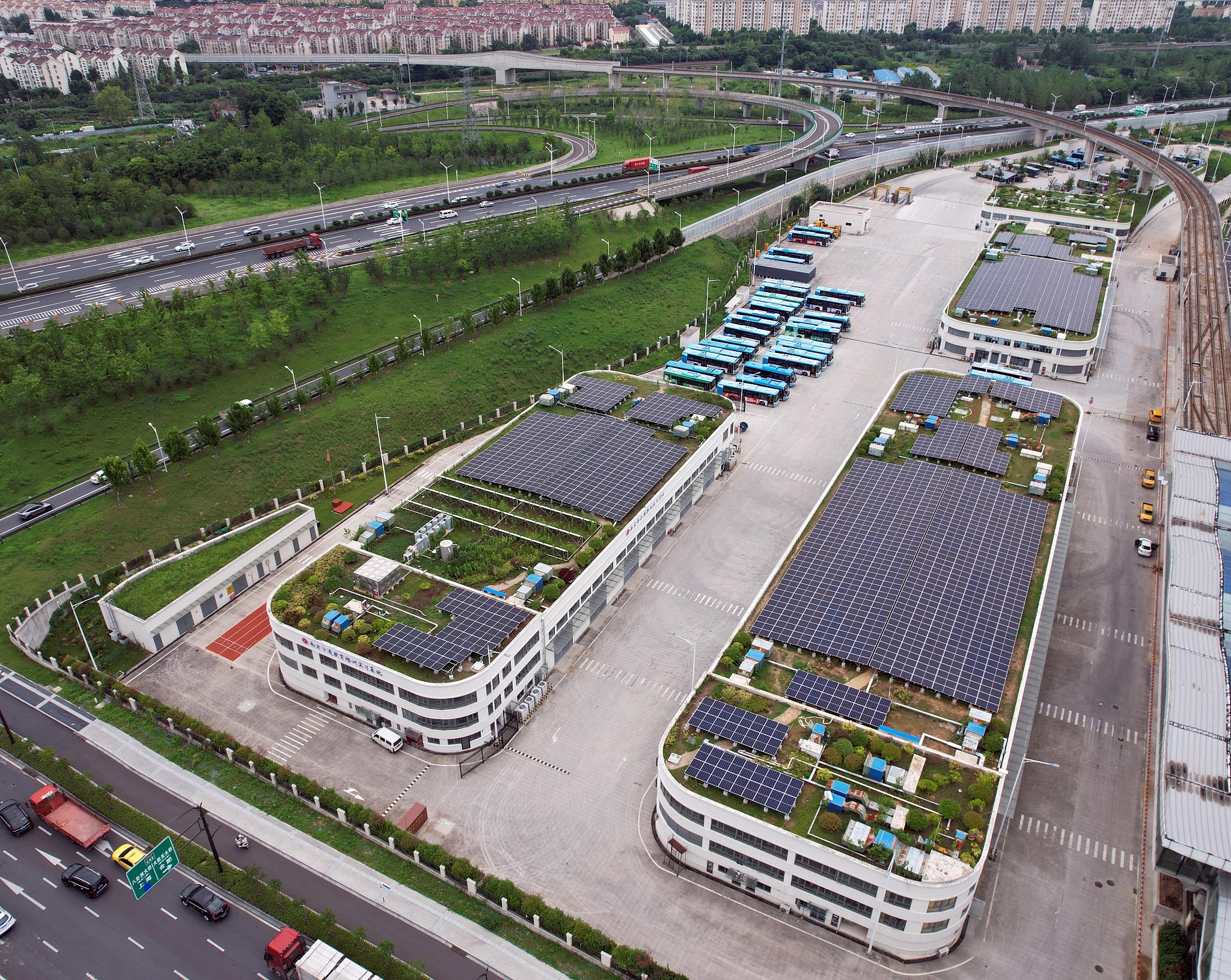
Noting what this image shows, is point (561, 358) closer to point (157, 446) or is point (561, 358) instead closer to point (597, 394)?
point (597, 394)

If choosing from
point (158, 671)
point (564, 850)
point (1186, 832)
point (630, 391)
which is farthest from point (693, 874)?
point (630, 391)

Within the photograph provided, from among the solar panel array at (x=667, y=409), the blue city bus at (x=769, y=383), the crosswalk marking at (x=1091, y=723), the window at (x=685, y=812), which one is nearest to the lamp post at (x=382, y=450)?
the solar panel array at (x=667, y=409)

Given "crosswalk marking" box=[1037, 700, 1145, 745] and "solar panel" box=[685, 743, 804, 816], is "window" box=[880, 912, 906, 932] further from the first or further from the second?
"crosswalk marking" box=[1037, 700, 1145, 745]

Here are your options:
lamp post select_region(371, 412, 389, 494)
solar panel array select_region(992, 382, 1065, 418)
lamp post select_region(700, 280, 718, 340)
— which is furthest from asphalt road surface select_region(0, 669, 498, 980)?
lamp post select_region(700, 280, 718, 340)

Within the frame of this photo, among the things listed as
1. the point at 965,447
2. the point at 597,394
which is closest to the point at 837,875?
the point at 965,447

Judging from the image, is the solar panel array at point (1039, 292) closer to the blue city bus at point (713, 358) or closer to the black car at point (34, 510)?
the blue city bus at point (713, 358)

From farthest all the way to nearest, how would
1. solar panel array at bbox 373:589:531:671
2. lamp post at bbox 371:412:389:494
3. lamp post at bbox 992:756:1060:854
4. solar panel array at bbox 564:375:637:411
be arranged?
lamp post at bbox 371:412:389:494 → solar panel array at bbox 564:375:637:411 → solar panel array at bbox 373:589:531:671 → lamp post at bbox 992:756:1060:854
